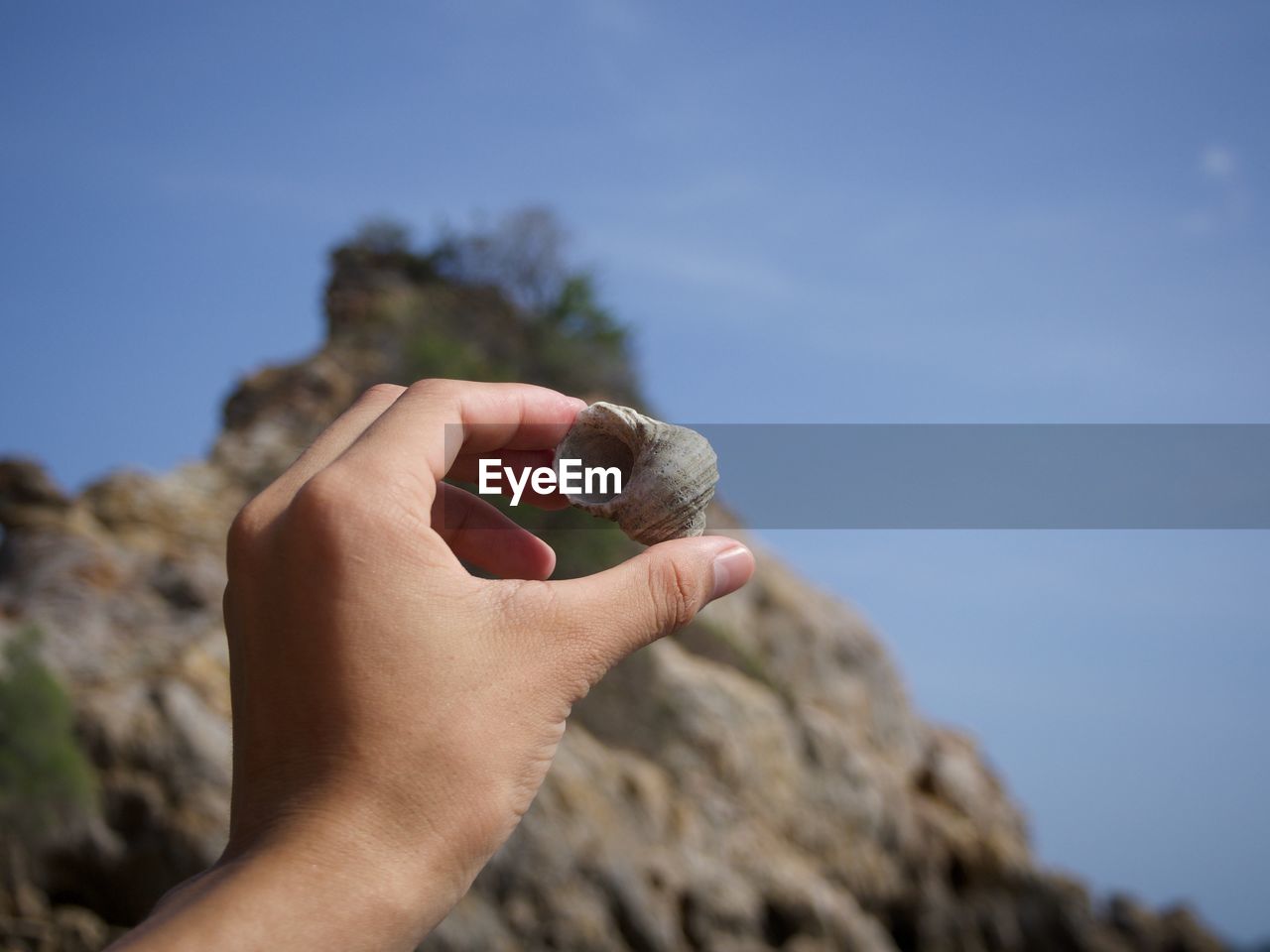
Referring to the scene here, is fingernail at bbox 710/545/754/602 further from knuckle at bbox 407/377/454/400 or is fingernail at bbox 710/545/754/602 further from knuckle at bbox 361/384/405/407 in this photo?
knuckle at bbox 361/384/405/407

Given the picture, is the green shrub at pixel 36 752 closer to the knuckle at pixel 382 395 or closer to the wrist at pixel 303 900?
the knuckle at pixel 382 395

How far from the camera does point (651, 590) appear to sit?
10.0 feet

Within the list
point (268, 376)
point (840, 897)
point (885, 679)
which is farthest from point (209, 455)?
point (885, 679)

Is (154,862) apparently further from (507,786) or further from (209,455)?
(507,786)

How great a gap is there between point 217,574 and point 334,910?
671 inches

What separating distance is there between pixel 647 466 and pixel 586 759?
15673mm

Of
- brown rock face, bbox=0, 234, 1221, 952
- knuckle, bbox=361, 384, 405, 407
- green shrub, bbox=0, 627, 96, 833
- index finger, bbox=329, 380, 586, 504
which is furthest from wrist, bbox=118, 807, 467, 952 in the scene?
green shrub, bbox=0, 627, 96, 833

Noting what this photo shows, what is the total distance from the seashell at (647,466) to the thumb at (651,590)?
45 cm

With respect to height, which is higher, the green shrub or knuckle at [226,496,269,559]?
knuckle at [226,496,269,559]

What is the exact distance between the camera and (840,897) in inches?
A: 856

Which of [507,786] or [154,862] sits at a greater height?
[507,786]

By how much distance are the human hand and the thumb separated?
0.05 ft

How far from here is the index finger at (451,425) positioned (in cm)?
272

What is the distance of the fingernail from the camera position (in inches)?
130
